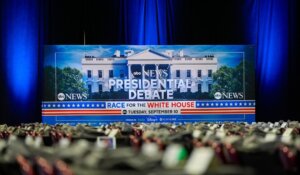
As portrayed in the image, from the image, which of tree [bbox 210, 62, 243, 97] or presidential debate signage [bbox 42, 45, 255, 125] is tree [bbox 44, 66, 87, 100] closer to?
presidential debate signage [bbox 42, 45, 255, 125]

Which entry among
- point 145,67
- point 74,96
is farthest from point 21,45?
point 145,67

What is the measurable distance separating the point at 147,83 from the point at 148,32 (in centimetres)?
411

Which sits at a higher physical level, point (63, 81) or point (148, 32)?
point (148, 32)

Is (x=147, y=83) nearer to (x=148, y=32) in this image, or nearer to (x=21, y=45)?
(x=148, y=32)

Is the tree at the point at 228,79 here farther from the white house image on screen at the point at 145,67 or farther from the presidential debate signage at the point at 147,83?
the white house image on screen at the point at 145,67

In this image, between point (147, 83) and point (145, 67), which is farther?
point (147, 83)

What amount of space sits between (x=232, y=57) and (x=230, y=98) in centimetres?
149

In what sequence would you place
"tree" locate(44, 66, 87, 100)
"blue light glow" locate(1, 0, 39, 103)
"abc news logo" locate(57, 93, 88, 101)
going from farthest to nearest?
"blue light glow" locate(1, 0, 39, 103) < "abc news logo" locate(57, 93, 88, 101) < "tree" locate(44, 66, 87, 100)

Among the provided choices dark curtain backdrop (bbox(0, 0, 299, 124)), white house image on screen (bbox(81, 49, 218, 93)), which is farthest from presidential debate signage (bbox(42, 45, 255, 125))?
dark curtain backdrop (bbox(0, 0, 299, 124))

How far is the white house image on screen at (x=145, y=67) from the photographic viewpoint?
80.3ft

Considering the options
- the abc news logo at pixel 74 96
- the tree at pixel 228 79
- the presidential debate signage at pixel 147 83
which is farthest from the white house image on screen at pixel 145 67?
the abc news logo at pixel 74 96

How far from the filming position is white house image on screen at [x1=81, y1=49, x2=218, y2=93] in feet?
80.3

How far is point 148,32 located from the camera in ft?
92.7

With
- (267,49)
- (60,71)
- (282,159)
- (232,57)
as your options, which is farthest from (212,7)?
(282,159)
